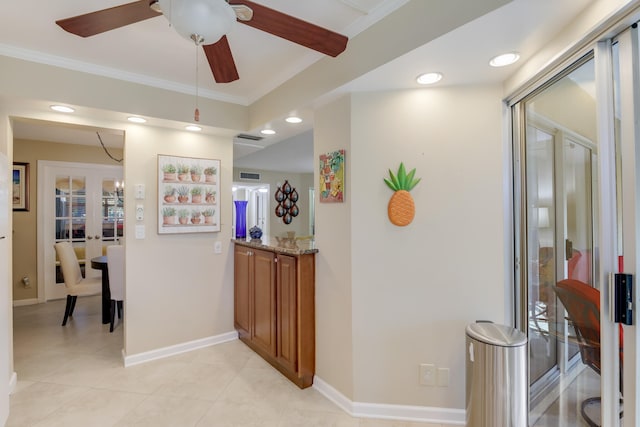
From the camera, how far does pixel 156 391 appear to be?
2326mm

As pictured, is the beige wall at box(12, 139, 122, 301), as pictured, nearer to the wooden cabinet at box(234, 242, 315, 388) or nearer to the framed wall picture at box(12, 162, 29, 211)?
the framed wall picture at box(12, 162, 29, 211)

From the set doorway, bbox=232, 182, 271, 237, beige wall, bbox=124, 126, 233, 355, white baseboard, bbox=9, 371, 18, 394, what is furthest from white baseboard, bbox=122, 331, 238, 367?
doorway, bbox=232, 182, 271, 237

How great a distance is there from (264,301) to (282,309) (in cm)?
31

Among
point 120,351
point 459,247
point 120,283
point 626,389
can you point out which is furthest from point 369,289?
point 120,283

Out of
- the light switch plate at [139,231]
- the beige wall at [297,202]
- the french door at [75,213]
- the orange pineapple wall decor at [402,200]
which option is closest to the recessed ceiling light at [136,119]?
the light switch plate at [139,231]

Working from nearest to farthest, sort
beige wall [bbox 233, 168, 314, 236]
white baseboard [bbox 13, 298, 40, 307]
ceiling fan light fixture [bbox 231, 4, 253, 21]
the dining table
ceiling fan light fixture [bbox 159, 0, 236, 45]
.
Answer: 1. ceiling fan light fixture [bbox 159, 0, 236, 45]
2. ceiling fan light fixture [bbox 231, 4, 253, 21]
3. the dining table
4. white baseboard [bbox 13, 298, 40, 307]
5. beige wall [bbox 233, 168, 314, 236]

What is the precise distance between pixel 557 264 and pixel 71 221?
19.7 feet

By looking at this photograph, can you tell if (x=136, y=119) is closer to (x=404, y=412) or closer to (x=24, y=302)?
(x=404, y=412)

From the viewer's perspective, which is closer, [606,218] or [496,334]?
[606,218]

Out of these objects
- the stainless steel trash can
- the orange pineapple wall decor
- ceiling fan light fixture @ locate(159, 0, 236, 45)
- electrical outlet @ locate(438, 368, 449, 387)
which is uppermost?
ceiling fan light fixture @ locate(159, 0, 236, 45)

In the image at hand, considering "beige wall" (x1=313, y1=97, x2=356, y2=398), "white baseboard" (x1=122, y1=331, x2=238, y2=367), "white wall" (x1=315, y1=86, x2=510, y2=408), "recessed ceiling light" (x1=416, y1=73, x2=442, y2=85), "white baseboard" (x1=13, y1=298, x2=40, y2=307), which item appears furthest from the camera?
"white baseboard" (x1=13, y1=298, x2=40, y2=307)

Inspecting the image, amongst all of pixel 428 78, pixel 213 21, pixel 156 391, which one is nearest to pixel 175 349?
pixel 156 391

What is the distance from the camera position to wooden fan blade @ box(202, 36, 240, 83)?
1.52 m

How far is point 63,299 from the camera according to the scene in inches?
185
